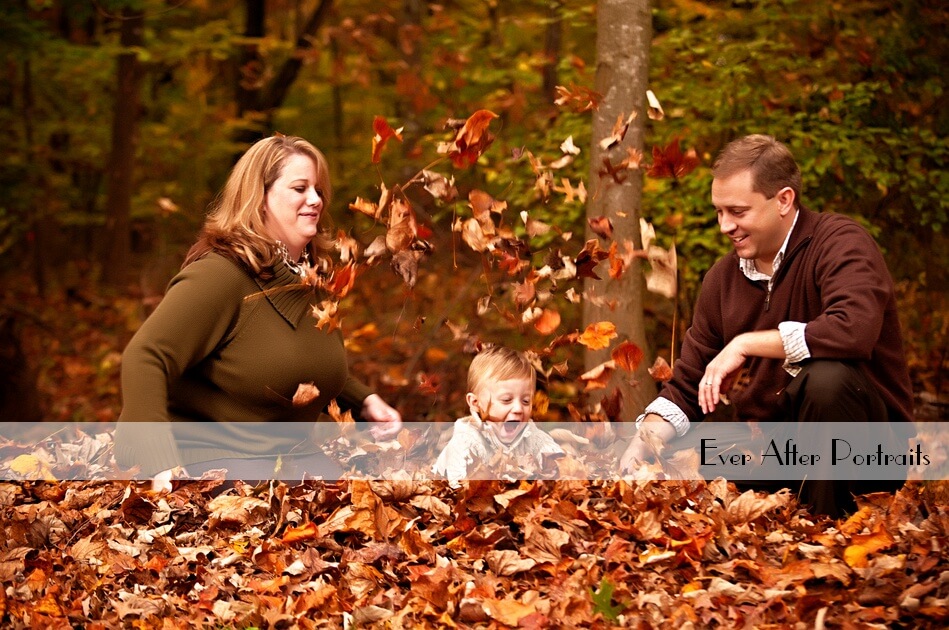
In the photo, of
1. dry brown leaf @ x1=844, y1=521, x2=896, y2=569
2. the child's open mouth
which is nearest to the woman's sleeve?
the child's open mouth

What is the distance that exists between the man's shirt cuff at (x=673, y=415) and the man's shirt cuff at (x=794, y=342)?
23.3 inches

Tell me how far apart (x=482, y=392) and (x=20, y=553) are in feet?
6.17

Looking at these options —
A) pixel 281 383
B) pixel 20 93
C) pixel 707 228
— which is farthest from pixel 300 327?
pixel 20 93

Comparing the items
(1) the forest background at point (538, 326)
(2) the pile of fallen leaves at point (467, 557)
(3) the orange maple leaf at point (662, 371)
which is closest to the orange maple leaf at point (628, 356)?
(1) the forest background at point (538, 326)

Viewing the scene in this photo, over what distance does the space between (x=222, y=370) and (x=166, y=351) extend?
296mm

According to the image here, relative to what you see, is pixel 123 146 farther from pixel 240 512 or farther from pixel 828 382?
pixel 828 382

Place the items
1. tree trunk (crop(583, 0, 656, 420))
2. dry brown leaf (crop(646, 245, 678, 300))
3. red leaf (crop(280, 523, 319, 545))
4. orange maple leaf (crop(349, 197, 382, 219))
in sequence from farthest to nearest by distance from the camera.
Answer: tree trunk (crop(583, 0, 656, 420))
dry brown leaf (crop(646, 245, 678, 300))
orange maple leaf (crop(349, 197, 382, 219))
red leaf (crop(280, 523, 319, 545))

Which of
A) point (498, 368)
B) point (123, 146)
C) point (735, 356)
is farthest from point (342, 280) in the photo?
point (123, 146)

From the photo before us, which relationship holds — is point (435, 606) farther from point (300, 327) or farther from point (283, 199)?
point (283, 199)

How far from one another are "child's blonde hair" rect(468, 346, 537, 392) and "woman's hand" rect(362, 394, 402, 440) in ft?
2.16

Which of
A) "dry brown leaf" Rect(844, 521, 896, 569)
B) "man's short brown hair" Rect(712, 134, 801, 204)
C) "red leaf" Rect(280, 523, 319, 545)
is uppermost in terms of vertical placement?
"man's short brown hair" Rect(712, 134, 801, 204)

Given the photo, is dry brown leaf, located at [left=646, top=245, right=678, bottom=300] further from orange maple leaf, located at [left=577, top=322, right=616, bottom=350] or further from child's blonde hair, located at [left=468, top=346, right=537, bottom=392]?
child's blonde hair, located at [left=468, top=346, right=537, bottom=392]

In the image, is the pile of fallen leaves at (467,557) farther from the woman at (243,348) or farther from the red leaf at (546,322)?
the red leaf at (546,322)

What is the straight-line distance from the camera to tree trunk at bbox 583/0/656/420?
5.34m
